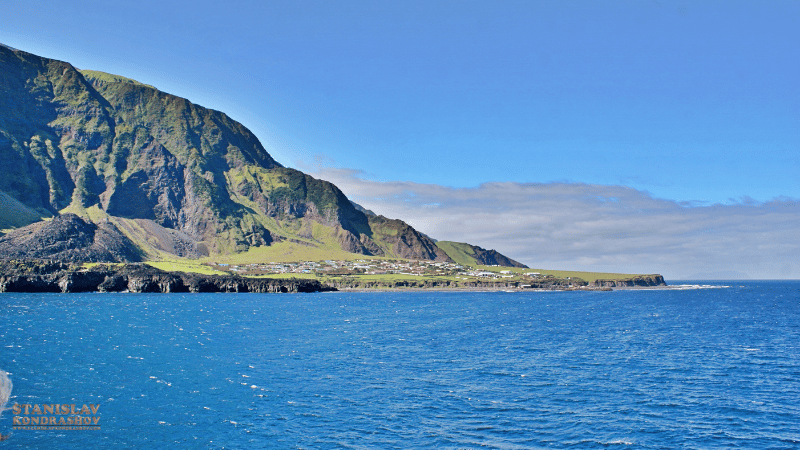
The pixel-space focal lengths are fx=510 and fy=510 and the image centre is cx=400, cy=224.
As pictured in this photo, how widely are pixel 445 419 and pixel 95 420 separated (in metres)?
28.2

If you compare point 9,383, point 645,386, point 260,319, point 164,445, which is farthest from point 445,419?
point 260,319

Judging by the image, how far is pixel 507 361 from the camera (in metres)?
69.1

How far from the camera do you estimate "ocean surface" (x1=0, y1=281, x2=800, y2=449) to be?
39.3 meters

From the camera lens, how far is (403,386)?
5391 cm

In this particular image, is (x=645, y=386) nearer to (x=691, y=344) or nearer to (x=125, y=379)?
(x=691, y=344)

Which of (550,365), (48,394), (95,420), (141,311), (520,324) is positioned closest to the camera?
(95,420)

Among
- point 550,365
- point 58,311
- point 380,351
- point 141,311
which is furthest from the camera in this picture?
point 141,311

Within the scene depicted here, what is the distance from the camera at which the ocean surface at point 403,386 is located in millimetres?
39281

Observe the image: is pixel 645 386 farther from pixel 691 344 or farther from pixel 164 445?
pixel 164 445

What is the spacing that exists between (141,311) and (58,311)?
60.5 ft

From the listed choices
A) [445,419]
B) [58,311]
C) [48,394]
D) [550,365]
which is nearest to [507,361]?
[550,365]

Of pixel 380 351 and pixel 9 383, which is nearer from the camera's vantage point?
pixel 9 383

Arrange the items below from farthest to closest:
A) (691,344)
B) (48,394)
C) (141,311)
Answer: (141,311)
(691,344)
(48,394)

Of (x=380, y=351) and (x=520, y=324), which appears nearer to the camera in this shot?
(x=380, y=351)
